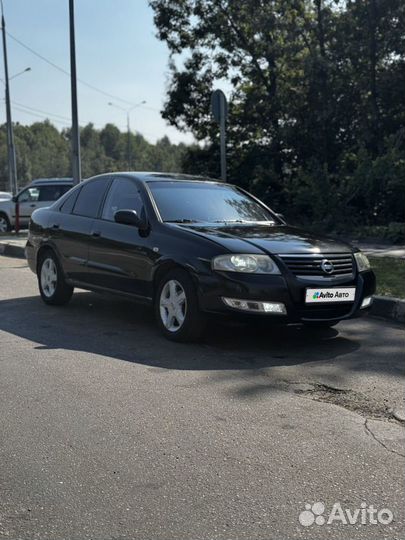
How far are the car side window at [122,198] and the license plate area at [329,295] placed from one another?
6.86ft

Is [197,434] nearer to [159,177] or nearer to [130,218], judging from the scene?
[130,218]

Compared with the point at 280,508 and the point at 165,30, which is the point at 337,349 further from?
the point at 165,30

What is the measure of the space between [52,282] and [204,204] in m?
2.32

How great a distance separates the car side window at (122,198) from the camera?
6898mm

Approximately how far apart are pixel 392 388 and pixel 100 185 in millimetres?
4219

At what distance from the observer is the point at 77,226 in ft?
24.8

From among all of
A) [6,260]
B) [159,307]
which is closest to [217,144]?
[6,260]

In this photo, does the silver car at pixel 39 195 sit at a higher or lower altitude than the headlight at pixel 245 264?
higher

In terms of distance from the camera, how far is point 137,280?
6539mm

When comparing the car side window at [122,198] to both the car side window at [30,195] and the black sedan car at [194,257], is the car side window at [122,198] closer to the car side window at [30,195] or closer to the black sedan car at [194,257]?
the black sedan car at [194,257]

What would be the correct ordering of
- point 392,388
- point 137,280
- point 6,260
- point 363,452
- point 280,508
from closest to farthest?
point 280,508, point 363,452, point 392,388, point 137,280, point 6,260

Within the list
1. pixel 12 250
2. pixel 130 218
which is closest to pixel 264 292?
pixel 130 218

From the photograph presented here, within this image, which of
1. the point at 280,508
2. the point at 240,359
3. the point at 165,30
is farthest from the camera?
the point at 165,30

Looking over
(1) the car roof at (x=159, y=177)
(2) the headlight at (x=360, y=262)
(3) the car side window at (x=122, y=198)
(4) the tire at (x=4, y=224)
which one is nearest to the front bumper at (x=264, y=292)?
(2) the headlight at (x=360, y=262)
